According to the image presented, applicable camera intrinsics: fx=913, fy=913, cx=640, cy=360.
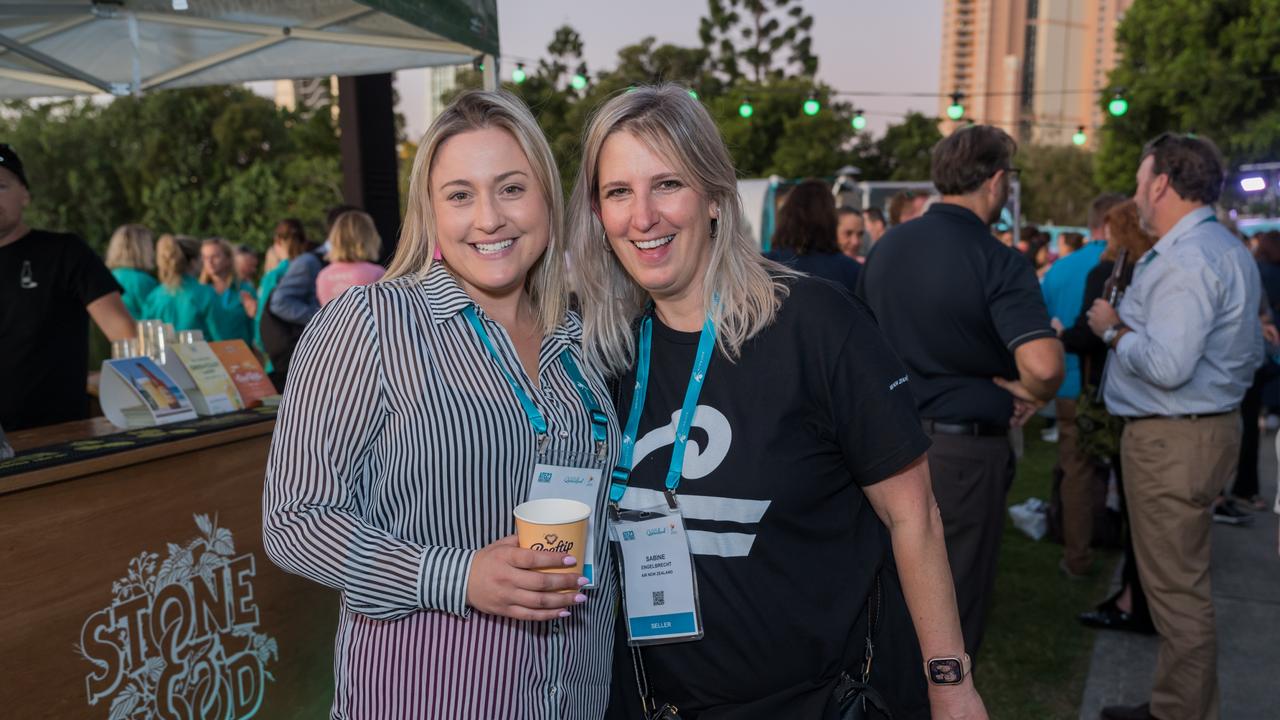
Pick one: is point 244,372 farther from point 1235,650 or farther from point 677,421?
point 1235,650

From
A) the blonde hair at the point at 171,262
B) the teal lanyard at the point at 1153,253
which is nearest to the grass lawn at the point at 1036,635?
the teal lanyard at the point at 1153,253

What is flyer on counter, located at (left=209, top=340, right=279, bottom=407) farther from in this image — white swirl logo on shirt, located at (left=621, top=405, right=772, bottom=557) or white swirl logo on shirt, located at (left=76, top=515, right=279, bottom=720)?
white swirl logo on shirt, located at (left=621, top=405, right=772, bottom=557)

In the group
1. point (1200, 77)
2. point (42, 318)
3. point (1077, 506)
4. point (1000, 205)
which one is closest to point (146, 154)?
point (1200, 77)

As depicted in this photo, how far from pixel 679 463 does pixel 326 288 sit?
439 centimetres

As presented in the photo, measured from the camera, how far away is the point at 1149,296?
3.44 meters

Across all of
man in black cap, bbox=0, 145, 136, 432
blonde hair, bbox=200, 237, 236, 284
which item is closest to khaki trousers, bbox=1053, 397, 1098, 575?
man in black cap, bbox=0, 145, 136, 432

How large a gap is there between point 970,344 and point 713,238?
5.94ft

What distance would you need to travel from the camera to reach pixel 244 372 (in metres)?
3.46

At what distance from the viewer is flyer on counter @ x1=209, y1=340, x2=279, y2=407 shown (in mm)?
3396

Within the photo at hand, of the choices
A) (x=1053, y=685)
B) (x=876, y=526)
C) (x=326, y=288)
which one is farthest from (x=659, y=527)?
(x=326, y=288)

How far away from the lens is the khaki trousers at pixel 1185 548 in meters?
3.35

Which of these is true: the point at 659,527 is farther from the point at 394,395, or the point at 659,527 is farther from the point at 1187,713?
the point at 1187,713

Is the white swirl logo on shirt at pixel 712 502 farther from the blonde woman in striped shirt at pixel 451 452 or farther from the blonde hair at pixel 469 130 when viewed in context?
the blonde hair at pixel 469 130

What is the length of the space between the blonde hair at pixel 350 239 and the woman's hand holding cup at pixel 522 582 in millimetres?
4623
